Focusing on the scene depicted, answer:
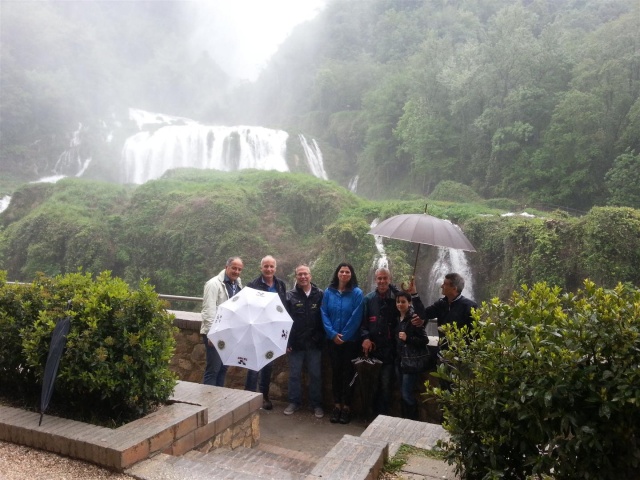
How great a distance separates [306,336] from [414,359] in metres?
1.22

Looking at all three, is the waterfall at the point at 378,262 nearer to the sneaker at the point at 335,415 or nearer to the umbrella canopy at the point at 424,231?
the sneaker at the point at 335,415

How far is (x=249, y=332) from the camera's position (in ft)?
15.5

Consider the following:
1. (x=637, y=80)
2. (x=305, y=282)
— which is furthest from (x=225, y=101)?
(x=305, y=282)

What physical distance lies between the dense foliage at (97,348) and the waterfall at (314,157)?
1180 inches

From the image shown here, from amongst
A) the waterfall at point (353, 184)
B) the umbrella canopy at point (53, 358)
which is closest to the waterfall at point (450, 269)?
the umbrella canopy at point (53, 358)

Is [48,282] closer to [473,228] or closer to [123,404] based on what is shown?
[123,404]

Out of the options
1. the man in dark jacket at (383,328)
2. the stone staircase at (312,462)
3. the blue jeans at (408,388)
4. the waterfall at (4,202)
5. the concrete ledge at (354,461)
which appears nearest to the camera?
the concrete ledge at (354,461)

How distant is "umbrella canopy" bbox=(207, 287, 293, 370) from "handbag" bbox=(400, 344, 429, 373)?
1.16m

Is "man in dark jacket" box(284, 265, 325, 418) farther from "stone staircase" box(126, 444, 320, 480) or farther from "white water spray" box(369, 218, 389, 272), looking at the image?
"white water spray" box(369, 218, 389, 272)

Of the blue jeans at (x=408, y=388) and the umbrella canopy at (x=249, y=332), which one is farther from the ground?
the umbrella canopy at (x=249, y=332)

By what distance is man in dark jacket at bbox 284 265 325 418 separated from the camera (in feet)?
17.7

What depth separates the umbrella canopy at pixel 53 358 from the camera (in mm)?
3363

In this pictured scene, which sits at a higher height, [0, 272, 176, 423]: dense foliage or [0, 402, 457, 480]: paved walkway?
[0, 272, 176, 423]: dense foliage

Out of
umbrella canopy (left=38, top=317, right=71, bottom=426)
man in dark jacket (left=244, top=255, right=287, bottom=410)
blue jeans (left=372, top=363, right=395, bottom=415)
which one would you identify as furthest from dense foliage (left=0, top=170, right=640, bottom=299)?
umbrella canopy (left=38, top=317, right=71, bottom=426)
